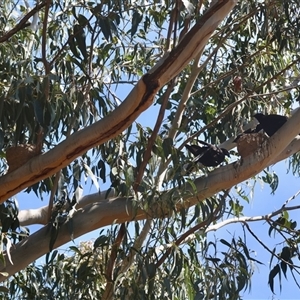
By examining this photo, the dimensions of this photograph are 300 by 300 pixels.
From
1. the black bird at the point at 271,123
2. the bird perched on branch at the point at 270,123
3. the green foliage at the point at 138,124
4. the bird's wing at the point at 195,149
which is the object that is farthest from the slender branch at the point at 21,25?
the black bird at the point at 271,123

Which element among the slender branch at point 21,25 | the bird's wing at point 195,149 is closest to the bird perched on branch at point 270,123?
the bird's wing at point 195,149

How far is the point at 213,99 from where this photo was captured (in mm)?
4895

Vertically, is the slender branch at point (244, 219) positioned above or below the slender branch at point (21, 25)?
below

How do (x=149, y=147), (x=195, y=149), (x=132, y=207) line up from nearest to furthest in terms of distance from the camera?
(x=132, y=207) < (x=149, y=147) < (x=195, y=149)

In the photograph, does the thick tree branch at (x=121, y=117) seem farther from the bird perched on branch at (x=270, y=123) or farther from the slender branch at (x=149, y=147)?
the bird perched on branch at (x=270, y=123)

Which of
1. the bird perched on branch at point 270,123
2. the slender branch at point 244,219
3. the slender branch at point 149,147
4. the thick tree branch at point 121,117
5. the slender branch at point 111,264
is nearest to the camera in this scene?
the thick tree branch at point 121,117

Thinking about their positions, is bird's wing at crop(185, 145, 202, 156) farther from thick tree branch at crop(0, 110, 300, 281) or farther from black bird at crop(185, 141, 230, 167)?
thick tree branch at crop(0, 110, 300, 281)

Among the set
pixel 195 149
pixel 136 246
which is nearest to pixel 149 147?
pixel 195 149

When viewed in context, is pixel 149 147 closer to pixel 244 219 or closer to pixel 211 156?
pixel 211 156

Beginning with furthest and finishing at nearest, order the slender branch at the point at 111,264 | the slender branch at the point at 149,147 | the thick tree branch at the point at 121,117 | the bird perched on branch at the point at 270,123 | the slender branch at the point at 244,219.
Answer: the slender branch at the point at 244,219 < the bird perched on branch at the point at 270,123 < the slender branch at the point at 111,264 < the slender branch at the point at 149,147 < the thick tree branch at the point at 121,117

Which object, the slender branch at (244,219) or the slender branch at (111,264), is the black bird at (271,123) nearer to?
the slender branch at (244,219)

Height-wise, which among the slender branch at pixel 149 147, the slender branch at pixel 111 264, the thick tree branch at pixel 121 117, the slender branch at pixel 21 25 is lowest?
the slender branch at pixel 111 264

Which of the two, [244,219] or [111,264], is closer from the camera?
[111,264]

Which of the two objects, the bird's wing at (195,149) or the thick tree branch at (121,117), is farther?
the bird's wing at (195,149)
